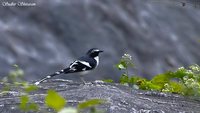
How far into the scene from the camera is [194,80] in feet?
13.8

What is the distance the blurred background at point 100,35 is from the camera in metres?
9.33

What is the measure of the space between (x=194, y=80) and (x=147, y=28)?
265 inches

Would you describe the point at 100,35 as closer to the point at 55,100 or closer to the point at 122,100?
the point at 122,100

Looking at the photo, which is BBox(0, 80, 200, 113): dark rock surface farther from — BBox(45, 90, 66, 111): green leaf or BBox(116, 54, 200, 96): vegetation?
BBox(45, 90, 66, 111): green leaf

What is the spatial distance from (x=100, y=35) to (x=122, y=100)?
644cm

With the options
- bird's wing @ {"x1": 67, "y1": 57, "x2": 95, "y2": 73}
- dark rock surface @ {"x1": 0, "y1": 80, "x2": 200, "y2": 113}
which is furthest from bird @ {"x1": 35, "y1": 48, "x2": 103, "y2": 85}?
dark rock surface @ {"x1": 0, "y1": 80, "x2": 200, "y2": 113}

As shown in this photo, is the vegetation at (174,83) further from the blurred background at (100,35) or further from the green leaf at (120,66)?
the blurred background at (100,35)

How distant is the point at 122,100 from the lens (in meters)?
3.69

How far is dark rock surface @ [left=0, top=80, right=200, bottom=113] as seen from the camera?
358cm

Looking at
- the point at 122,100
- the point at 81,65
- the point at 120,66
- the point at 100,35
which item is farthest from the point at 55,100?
the point at 100,35

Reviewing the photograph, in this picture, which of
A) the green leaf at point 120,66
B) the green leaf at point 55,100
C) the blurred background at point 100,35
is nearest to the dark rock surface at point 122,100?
the green leaf at point 120,66

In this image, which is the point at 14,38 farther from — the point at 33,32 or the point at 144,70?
the point at 144,70

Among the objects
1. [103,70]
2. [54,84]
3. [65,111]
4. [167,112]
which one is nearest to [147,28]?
[103,70]

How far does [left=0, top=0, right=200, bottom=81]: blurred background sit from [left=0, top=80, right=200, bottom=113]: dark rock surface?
14.8 ft
